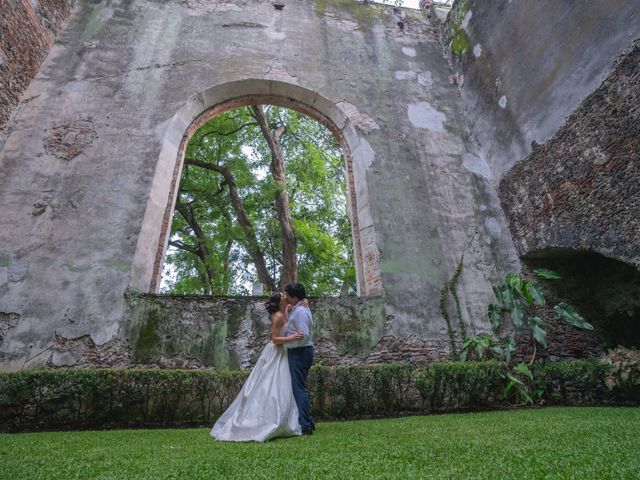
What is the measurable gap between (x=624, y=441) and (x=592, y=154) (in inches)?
148

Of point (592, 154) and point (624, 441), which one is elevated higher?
point (592, 154)

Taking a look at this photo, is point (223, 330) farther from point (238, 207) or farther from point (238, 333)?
point (238, 207)

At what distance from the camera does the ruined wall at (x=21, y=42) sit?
18.8 feet

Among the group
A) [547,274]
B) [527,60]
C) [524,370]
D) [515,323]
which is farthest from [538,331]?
[527,60]

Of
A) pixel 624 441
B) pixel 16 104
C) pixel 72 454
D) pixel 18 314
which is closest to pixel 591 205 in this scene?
pixel 624 441

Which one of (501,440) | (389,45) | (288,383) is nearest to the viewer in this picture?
(501,440)

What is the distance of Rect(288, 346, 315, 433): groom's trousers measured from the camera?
10.3 ft

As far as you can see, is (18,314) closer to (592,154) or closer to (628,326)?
(592,154)

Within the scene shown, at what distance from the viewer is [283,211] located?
9703 mm

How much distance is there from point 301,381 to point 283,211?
668cm

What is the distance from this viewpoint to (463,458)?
1.97 m

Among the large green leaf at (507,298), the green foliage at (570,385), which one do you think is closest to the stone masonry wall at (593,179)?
the large green leaf at (507,298)

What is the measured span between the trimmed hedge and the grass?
0.73 m

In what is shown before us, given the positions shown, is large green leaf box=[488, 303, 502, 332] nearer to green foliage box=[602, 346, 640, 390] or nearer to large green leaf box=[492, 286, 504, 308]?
large green leaf box=[492, 286, 504, 308]
